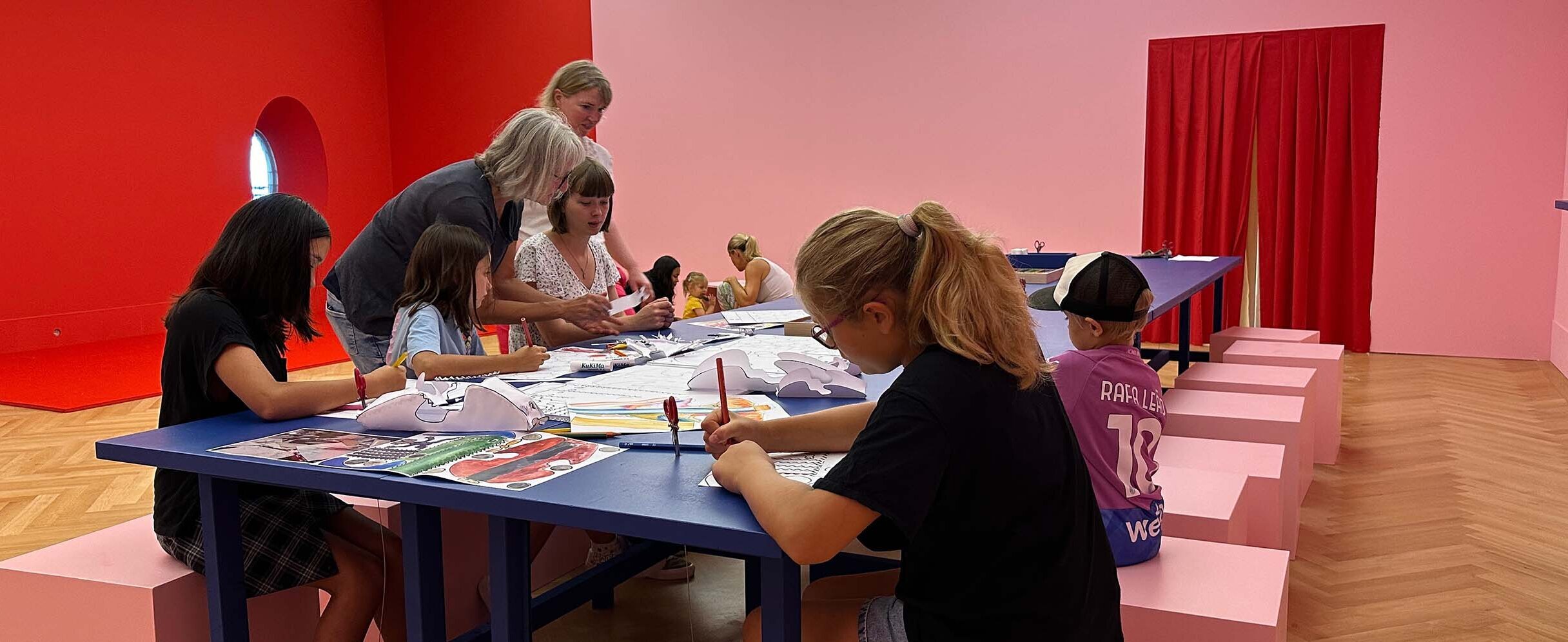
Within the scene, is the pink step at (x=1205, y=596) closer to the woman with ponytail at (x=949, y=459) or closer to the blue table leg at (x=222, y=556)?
the woman with ponytail at (x=949, y=459)

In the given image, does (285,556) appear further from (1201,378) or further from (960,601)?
(1201,378)

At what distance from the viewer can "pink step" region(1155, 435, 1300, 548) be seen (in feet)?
8.77

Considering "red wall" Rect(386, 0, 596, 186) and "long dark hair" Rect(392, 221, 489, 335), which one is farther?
"red wall" Rect(386, 0, 596, 186)

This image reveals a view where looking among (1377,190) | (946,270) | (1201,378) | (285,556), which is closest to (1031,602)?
(946,270)

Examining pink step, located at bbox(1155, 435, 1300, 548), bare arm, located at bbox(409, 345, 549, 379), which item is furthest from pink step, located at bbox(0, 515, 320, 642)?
pink step, located at bbox(1155, 435, 1300, 548)

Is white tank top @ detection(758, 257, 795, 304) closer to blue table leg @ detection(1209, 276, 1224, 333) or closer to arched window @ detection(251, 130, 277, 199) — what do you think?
blue table leg @ detection(1209, 276, 1224, 333)

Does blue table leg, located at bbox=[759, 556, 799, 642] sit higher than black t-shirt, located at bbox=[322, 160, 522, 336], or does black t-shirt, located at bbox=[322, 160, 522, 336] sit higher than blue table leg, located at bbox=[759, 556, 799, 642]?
black t-shirt, located at bbox=[322, 160, 522, 336]

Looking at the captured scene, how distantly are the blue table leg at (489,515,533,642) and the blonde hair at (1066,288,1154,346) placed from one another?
1065 mm

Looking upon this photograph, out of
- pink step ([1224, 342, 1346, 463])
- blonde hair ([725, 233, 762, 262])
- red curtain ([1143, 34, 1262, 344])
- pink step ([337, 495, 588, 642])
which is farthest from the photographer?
red curtain ([1143, 34, 1262, 344])

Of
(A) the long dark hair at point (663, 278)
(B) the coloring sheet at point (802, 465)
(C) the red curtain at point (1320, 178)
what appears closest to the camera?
(B) the coloring sheet at point (802, 465)

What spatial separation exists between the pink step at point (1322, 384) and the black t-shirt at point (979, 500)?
3.27m

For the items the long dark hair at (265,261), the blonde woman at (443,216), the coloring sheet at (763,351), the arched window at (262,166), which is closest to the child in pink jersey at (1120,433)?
the coloring sheet at (763,351)

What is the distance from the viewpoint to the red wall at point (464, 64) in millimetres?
9016

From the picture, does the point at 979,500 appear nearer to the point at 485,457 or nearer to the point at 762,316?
the point at 485,457
